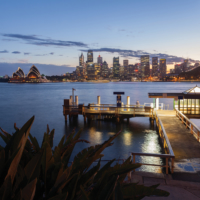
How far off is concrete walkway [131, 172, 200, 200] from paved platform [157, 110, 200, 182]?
56 cm

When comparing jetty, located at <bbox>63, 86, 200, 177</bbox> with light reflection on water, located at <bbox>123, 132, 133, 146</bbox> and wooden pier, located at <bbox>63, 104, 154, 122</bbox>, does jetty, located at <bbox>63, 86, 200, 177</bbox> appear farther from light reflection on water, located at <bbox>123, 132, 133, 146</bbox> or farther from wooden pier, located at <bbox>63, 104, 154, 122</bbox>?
light reflection on water, located at <bbox>123, 132, 133, 146</bbox>

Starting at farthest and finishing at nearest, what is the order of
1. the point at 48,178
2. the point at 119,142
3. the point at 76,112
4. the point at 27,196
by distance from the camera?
the point at 76,112
the point at 119,142
the point at 48,178
the point at 27,196

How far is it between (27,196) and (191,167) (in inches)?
313

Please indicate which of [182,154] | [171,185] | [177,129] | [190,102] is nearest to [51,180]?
[171,185]

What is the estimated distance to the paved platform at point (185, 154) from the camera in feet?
25.0

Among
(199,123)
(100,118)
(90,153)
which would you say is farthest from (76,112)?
(90,153)

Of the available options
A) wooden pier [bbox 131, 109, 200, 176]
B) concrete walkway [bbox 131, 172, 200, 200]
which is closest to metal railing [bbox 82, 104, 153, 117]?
wooden pier [bbox 131, 109, 200, 176]

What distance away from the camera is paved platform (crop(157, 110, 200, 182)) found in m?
7.63

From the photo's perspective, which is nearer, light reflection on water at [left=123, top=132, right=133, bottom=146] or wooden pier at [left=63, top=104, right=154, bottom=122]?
light reflection on water at [left=123, top=132, right=133, bottom=146]

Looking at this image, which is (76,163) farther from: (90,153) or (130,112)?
(130,112)

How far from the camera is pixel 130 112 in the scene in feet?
88.3

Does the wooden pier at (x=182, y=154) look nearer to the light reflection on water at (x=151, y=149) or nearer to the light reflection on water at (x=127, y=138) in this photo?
the light reflection on water at (x=151, y=149)

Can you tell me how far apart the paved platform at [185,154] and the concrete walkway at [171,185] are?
563 mm

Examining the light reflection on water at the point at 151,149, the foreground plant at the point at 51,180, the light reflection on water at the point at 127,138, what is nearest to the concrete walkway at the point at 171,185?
the foreground plant at the point at 51,180
